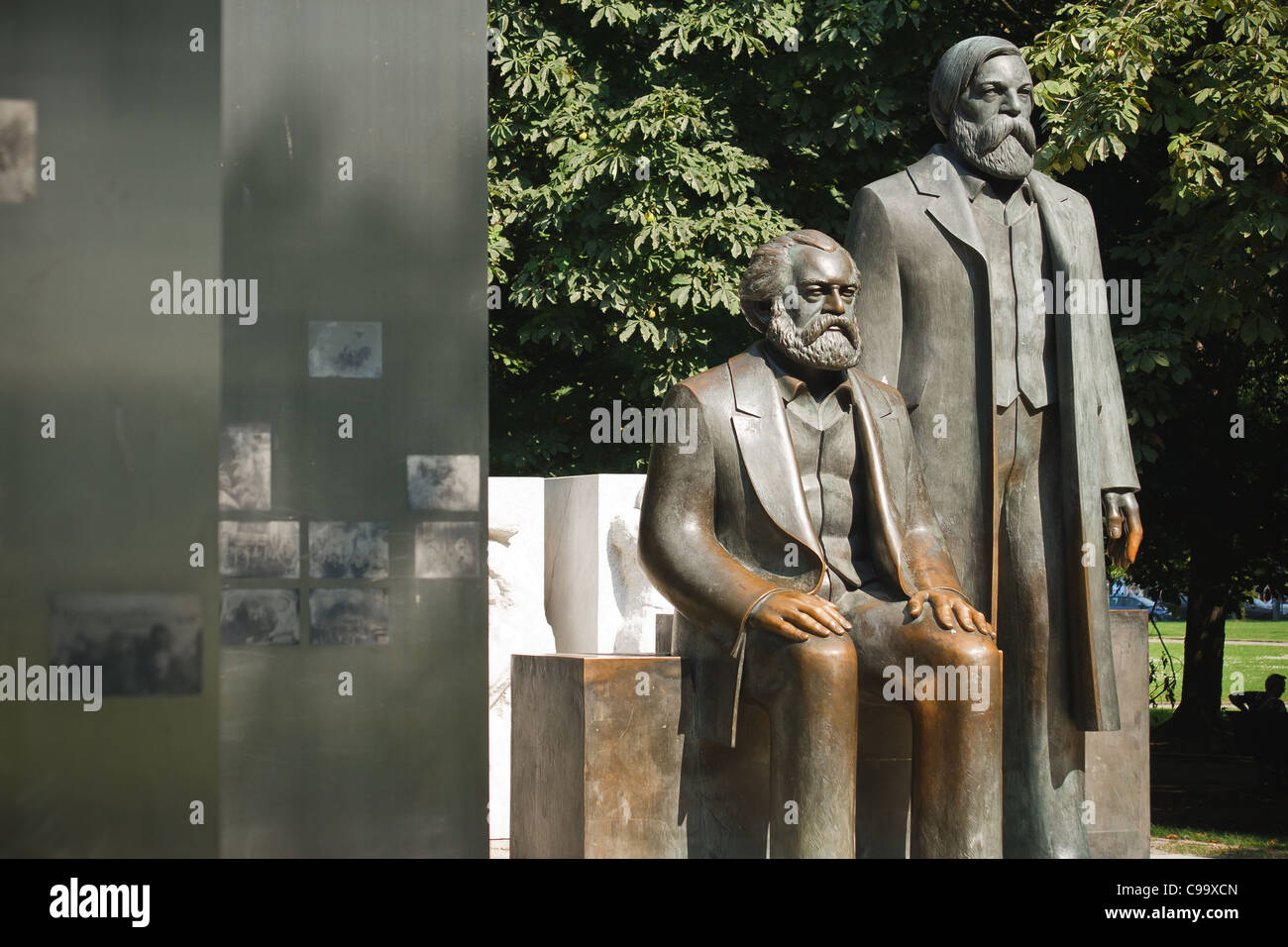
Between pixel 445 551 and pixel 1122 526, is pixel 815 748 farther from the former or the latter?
pixel 1122 526

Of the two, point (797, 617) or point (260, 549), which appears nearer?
point (260, 549)

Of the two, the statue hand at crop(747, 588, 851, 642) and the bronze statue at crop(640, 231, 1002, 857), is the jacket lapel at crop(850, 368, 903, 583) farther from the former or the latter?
the statue hand at crop(747, 588, 851, 642)

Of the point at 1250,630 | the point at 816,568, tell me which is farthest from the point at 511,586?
the point at 1250,630

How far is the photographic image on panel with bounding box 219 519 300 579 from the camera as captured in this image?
459 cm

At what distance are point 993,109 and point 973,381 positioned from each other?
0.97 meters

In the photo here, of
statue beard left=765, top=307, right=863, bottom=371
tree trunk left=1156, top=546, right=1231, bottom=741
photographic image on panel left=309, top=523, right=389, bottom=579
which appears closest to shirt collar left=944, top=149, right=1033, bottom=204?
statue beard left=765, top=307, right=863, bottom=371

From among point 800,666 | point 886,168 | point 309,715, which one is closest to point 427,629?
point 309,715

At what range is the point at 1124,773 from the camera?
20.4 feet

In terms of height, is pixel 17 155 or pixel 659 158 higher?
pixel 659 158

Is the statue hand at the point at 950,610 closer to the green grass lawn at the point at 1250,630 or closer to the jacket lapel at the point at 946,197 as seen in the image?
the jacket lapel at the point at 946,197

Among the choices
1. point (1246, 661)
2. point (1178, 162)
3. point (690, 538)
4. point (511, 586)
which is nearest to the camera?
point (690, 538)

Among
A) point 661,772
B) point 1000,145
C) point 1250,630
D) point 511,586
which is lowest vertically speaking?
point 1250,630

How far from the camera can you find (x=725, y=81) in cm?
1481

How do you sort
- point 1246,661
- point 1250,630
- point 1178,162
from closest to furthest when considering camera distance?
point 1178,162
point 1246,661
point 1250,630
